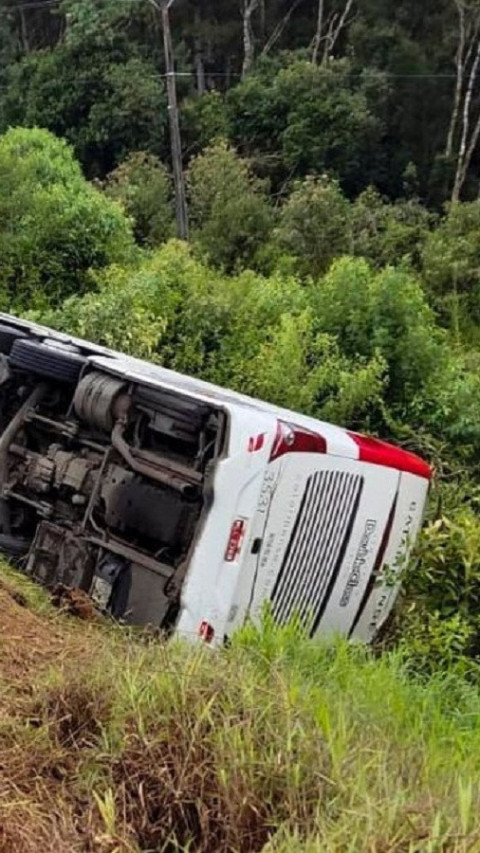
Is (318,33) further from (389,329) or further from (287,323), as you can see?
(287,323)

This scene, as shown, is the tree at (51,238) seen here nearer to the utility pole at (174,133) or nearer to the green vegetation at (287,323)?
the green vegetation at (287,323)

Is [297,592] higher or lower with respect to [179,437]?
lower

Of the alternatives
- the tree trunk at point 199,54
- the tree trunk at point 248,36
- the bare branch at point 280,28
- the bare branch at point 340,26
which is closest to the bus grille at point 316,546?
the bare branch at point 340,26

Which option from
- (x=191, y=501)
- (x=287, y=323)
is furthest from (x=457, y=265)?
(x=191, y=501)

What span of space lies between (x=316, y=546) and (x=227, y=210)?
735 inches

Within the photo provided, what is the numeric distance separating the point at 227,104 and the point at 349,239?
13.1 m

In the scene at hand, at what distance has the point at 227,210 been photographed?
23.3 metres

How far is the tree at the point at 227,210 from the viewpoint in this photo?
22844 mm

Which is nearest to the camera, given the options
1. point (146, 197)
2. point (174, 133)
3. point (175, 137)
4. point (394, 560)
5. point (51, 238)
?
point (394, 560)

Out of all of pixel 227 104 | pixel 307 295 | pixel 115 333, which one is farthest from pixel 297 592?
pixel 227 104

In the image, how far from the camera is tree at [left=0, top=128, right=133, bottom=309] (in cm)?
1304

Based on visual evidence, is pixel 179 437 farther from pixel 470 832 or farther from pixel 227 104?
pixel 227 104

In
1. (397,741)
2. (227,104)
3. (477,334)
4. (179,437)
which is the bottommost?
(477,334)

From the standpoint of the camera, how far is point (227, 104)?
33.3m
